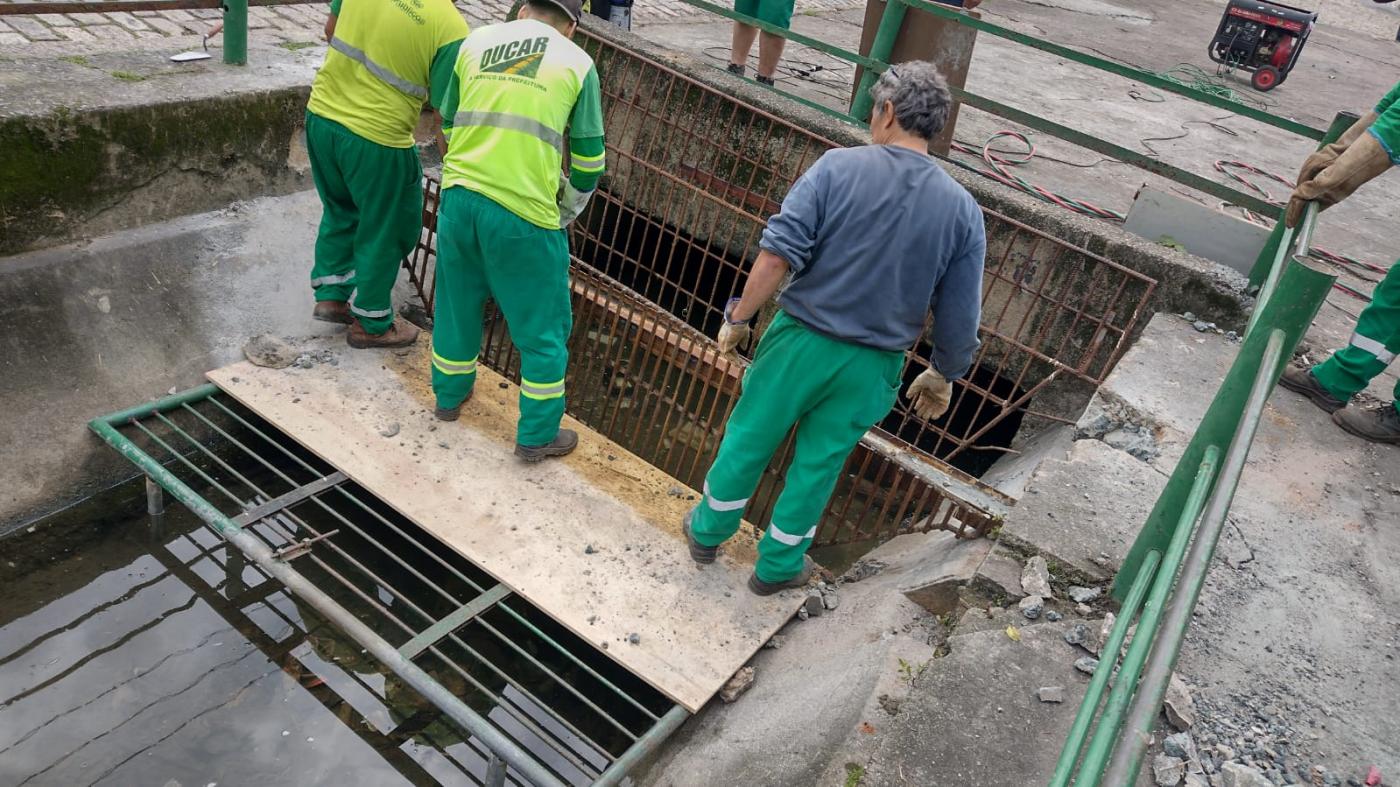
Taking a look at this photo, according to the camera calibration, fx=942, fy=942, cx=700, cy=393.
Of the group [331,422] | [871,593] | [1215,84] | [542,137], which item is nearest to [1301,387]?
[871,593]

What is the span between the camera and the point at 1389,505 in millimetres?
3586

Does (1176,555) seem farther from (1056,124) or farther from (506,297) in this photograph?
(1056,124)

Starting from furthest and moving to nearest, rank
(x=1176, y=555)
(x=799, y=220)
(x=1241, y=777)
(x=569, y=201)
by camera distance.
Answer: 1. (x=569, y=201)
2. (x=799, y=220)
3. (x=1241, y=777)
4. (x=1176, y=555)

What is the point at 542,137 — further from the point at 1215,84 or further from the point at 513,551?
the point at 1215,84

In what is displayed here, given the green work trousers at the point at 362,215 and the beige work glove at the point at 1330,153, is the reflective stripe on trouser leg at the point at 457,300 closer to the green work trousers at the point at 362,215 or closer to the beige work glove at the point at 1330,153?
the green work trousers at the point at 362,215

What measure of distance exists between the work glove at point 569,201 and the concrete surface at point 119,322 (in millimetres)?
1490

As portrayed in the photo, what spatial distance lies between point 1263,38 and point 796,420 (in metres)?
10.6

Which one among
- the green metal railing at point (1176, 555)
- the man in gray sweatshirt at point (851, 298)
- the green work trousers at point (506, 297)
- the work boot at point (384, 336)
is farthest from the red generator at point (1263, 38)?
the work boot at point (384, 336)

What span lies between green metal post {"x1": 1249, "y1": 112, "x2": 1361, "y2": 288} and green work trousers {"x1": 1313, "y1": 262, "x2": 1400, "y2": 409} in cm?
A: 56

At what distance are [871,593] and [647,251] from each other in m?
3.61

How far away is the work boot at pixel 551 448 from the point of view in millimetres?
3830

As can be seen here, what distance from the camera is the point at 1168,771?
2281 mm

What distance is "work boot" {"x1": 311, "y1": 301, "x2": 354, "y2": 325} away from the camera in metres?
4.32

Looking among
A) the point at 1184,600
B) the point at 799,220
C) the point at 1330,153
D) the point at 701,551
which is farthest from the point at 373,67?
the point at 1330,153
